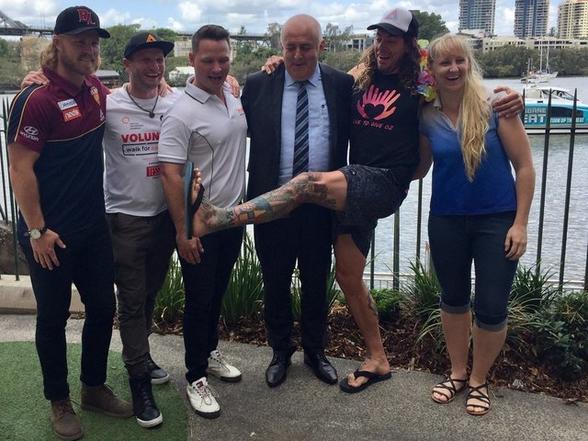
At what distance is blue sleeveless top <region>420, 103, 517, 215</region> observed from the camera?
304 centimetres

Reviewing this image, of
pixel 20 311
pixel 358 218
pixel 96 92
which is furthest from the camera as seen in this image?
pixel 20 311

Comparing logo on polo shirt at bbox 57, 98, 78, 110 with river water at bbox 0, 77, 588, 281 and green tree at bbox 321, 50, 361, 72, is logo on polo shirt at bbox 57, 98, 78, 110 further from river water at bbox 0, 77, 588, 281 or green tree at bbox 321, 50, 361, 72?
river water at bbox 0, 77, 588, 281

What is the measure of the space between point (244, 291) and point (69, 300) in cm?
161

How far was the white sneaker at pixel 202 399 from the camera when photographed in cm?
327

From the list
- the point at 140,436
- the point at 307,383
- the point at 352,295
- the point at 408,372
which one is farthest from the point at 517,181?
the point at 140,436

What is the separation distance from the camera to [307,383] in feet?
12.0

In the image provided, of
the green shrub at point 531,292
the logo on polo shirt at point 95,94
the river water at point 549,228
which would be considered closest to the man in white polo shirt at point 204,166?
the logo on polo shirt at point 95,94

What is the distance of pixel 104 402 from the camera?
329 cm

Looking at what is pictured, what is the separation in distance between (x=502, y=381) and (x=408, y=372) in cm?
57

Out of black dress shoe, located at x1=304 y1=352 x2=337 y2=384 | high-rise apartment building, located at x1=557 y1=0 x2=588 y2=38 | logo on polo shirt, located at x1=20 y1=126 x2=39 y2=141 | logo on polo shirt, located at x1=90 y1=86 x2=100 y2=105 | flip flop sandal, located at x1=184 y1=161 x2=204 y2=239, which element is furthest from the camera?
high-rise apartment building, located at x1=557 y1=0 x2=588 y2=38

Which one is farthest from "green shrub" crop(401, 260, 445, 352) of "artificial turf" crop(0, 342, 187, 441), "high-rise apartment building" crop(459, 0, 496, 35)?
"high-rise apartment building" crop(459, 0, 496, 35)

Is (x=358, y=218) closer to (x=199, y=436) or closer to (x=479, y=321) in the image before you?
(x=479, y=321)

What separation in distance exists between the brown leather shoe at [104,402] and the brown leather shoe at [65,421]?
17cm

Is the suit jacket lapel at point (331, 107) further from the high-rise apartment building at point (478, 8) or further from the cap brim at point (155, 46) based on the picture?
the high-rise apartment building at point (478, 8)
